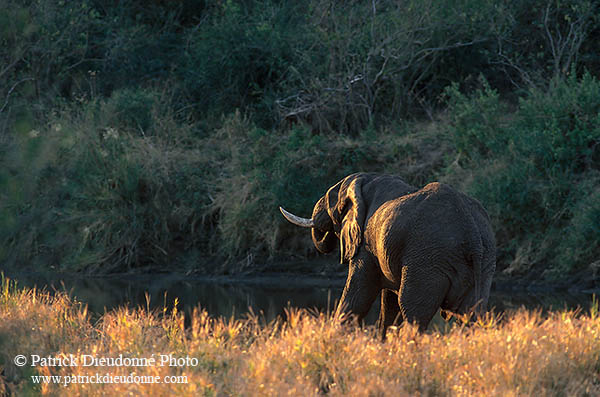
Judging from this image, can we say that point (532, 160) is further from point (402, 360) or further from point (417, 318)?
point (402, 360)

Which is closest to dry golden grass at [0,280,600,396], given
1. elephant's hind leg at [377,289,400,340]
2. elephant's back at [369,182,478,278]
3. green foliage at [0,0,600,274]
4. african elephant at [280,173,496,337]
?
african elephant at [280,173,496,337]

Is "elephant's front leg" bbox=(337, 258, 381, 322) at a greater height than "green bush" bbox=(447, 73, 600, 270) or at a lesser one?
greater

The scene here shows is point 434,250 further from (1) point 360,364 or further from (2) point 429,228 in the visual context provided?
(1) point 360,364

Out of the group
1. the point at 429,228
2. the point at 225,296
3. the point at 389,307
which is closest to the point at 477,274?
the point at 429,228

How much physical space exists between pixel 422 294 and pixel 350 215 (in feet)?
5.02

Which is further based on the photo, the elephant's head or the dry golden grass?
the elephant's head

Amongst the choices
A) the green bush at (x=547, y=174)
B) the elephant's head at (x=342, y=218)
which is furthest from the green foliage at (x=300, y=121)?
the elephant's head at (x=342, y=218)

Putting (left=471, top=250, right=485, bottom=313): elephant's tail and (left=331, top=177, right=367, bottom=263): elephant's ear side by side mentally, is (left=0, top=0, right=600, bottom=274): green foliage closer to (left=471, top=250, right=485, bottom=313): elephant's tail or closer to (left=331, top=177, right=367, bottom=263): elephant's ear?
(left=331, top=177, right=367, bottom=263): elephant's ear

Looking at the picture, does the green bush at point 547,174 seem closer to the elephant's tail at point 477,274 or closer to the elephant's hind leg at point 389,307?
the elephant's hind leg at point 389,307

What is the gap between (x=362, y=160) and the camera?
18.5 meters

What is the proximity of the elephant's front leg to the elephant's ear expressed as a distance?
0.18 metres

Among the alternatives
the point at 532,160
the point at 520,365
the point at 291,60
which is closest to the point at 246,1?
the point at 291,60

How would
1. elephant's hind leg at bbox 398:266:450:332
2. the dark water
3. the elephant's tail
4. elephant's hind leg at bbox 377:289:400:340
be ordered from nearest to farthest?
the elephant's tail
elephant's hind leg at bbox 398:266:450:332
elephant's hind leg at bbox 377:289:400:340
the dark water

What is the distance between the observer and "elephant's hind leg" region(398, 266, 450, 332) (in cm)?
789
